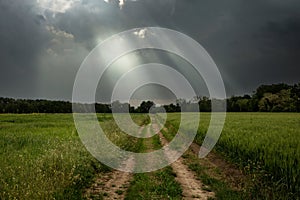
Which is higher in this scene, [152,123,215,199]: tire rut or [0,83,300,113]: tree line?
[0,83,300,113]: tree line

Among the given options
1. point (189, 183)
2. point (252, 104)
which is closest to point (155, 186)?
point (189, 183)

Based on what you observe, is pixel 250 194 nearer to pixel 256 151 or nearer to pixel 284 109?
pixel 256 151

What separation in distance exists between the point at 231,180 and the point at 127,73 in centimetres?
1927

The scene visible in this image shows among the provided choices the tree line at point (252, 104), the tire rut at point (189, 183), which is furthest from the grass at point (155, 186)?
the tree line at point (252, 104)

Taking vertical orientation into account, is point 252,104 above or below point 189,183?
above

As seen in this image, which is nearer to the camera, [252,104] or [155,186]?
[155,186]

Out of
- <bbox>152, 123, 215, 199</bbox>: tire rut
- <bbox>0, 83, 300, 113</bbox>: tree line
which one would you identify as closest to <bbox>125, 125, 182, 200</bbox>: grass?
<bbox>152, 123, 215, 199</bbox>: tire rut

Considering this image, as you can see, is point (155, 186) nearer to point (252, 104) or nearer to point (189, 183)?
point (189, 183)

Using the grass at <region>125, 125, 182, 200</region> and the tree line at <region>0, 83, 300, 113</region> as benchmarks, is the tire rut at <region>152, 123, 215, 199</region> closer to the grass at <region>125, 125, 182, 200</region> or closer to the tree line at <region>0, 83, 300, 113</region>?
the grass at <region>125, 125, 182, 200</region>

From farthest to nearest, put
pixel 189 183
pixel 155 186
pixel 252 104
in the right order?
pixel 252 104 < pixel 189 183 < pixel 155 186

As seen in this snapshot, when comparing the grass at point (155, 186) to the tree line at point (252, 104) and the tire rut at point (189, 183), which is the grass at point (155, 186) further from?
the tree line at point (252, 104)

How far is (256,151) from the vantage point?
13.1 metres

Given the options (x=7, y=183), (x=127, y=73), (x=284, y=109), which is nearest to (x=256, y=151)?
(x=7, y=183)

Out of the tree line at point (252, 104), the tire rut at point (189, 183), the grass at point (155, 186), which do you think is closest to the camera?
the grass at point (155, 186)
